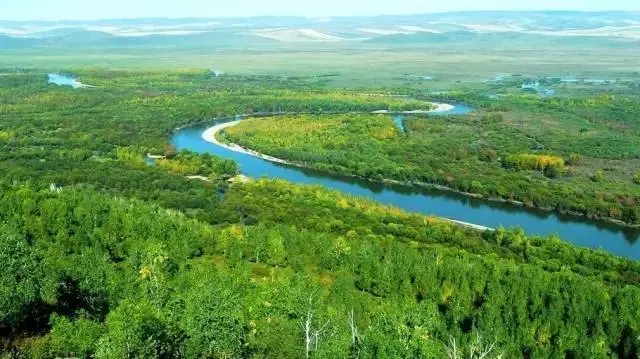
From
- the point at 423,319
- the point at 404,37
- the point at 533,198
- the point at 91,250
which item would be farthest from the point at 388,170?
the point at 404,37

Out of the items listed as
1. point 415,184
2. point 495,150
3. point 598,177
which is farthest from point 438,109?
point 598,177

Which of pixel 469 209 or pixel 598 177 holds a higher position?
pixel 598 177

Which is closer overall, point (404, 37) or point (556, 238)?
point (556, 238)

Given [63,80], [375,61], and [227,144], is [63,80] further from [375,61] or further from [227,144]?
[375,61]

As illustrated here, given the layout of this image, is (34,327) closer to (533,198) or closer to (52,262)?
(52,262)

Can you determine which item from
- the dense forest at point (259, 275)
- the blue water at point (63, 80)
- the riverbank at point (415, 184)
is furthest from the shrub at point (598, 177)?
the blue water at point (63, 80)

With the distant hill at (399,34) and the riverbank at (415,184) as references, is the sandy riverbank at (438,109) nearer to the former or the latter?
the riverbank at (415,184)

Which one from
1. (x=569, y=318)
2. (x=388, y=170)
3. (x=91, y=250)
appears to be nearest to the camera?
(x=569, y=318)

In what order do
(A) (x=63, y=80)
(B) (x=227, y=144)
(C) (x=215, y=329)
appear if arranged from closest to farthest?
1. (C) (x=215, y=329)
2. (B) (x=227, y=144)
3. (A) (x=63, y=80)
